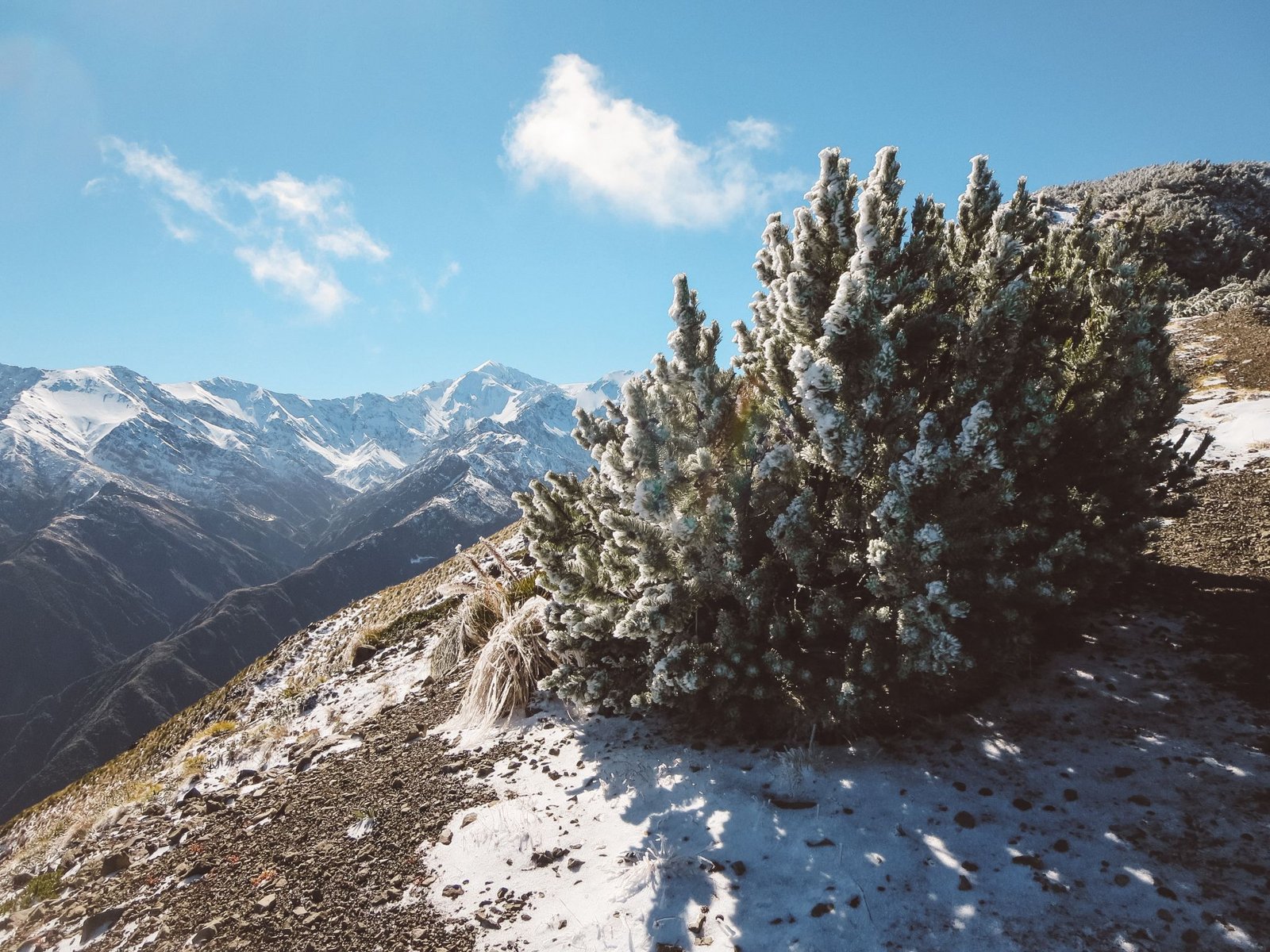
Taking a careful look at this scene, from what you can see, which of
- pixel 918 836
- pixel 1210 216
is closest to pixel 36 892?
pixel 918 836

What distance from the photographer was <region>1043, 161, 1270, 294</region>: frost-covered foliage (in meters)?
29.7

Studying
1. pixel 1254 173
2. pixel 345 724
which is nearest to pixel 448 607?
pixel 345 724

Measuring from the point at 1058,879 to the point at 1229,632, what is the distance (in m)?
4.14

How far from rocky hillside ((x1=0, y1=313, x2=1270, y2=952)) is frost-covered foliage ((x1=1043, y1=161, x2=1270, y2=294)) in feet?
81.4

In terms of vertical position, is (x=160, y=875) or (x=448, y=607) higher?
(x=448, y=607)

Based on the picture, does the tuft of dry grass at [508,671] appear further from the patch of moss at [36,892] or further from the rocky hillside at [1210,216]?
the rocky hillside at [1210,216]

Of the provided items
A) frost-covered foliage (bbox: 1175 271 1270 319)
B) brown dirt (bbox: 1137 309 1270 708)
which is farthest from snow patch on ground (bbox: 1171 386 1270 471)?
frost-covered foliage (bbox: 1175 271 1270 319)

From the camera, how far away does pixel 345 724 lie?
8438 millimetres

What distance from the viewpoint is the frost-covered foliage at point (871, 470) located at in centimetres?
454

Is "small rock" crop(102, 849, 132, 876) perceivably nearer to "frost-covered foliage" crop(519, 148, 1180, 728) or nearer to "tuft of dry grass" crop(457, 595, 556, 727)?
"tuft of dry grass" crop(457, 595, 556, 727)

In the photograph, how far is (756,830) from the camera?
467 centimetres

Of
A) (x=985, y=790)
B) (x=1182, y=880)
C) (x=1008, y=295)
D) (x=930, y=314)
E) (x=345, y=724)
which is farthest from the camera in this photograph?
(x=345, y=724)

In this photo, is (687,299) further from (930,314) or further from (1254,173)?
(1254,173)

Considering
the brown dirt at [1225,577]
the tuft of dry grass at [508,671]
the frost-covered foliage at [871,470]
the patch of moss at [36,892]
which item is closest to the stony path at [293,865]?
the patch of moss at [36,892]
